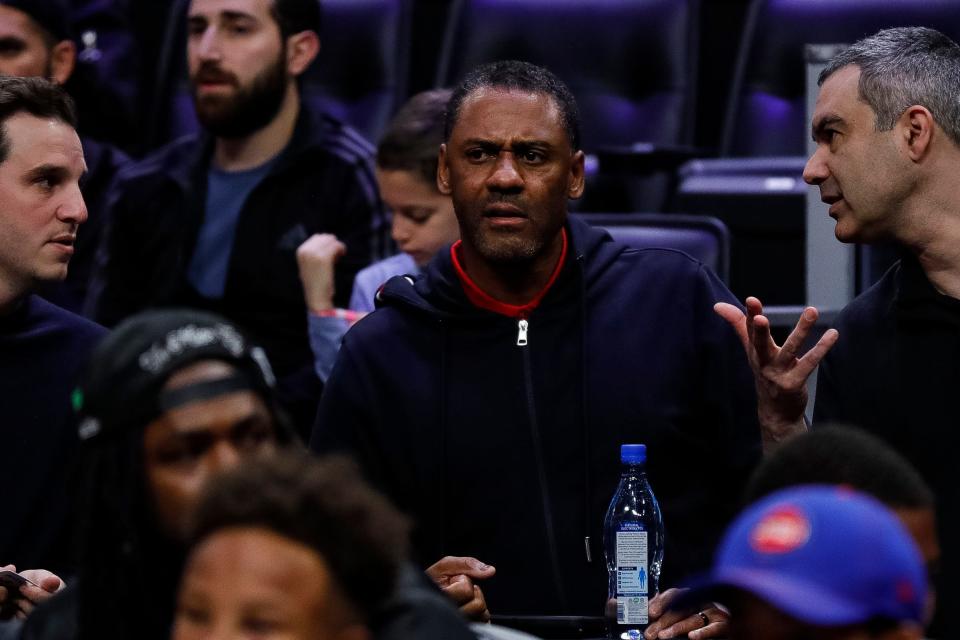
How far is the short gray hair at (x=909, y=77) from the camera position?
3.04 m

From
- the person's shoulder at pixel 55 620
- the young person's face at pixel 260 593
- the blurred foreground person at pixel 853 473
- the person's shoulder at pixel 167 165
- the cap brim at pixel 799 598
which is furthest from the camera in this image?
the person's shoulder at pixel 167 165

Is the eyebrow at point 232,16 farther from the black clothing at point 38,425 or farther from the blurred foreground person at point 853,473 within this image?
the blurred foreground person at point 853,473

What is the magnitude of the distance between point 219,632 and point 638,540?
1.19 meters

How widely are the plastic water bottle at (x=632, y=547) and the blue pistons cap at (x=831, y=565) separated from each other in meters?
1.07

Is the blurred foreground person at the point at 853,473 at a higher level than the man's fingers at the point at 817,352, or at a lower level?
lower

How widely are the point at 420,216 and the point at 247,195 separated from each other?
0.63 m

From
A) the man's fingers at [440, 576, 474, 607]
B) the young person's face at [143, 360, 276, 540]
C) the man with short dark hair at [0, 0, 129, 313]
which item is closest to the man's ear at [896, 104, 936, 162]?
the man's fingers at [440, 576, 474, 607]

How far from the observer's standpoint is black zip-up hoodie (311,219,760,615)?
297cm

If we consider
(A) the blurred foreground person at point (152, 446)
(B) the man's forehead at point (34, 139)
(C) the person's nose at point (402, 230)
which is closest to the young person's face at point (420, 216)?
(C) the person's nose at point (402, 230)

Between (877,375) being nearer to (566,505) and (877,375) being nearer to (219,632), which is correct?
(566,505)

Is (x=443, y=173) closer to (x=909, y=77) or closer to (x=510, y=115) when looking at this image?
(x=510, y=115)

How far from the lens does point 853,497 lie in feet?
5.39

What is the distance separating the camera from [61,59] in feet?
15.6

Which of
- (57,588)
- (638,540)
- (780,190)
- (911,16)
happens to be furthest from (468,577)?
(911,16)
